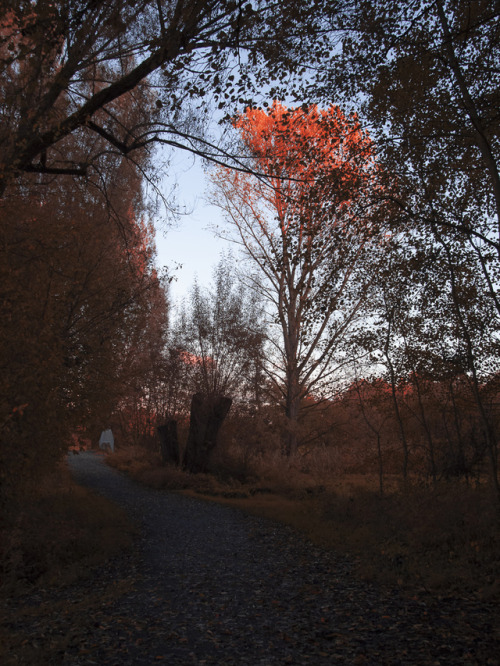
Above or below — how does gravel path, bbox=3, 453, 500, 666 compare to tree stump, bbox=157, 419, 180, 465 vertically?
below

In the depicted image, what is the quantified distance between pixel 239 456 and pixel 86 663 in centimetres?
1570

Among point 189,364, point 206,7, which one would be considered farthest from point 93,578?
point 189,364

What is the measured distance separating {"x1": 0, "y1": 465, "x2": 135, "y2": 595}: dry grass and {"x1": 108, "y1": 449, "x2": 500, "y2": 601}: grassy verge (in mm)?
4276

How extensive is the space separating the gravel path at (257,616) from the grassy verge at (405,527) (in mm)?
528

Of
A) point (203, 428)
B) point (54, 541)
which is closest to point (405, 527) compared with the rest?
point (54, 541)

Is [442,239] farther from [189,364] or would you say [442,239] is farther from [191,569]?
[189,364]

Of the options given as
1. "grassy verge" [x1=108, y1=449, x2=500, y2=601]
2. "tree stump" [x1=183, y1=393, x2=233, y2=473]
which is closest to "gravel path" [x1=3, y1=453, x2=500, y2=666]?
"grassy verge" [x1=108, y1=449, x2=500, y2=601]

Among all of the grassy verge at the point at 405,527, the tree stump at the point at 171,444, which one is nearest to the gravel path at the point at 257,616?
the grassy verge at the point at 405,527

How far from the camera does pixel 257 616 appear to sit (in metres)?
5.85

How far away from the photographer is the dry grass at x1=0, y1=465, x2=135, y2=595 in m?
7.99

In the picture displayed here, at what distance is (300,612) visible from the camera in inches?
233

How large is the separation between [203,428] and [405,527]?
39.4 feet

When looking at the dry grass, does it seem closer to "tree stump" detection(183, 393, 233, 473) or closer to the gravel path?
the gravel path

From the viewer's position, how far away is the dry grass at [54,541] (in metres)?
7.99
